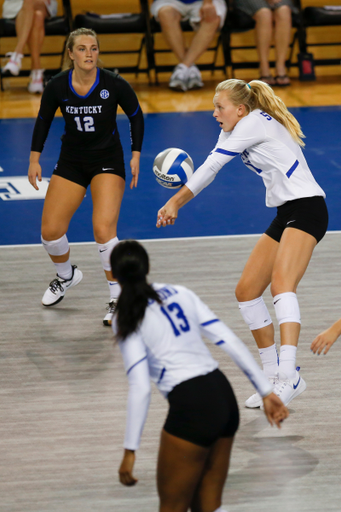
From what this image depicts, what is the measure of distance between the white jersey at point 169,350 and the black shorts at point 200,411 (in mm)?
36

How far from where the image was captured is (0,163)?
7391 millimetres

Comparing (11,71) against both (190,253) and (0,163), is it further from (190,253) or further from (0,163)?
(190,253)

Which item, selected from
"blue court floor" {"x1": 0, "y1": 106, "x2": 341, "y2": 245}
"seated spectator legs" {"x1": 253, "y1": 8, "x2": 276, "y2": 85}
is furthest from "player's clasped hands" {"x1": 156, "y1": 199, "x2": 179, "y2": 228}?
"seated spectator legs" {"x1": 253, "y1": 8, "x2": 276, "y2": 85}

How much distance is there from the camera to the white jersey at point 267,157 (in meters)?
3.32

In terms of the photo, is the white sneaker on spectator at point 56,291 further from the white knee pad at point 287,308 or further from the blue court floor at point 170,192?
the white knee pad at point 287,308

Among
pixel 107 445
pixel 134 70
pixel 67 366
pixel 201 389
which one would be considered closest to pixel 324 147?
pixel 134 70

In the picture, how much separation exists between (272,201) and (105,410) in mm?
1325

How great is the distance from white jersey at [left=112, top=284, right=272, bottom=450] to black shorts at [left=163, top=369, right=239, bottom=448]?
0.04 metres

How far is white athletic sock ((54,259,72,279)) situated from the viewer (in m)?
4.65

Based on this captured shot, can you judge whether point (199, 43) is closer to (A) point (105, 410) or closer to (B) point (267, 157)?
(B) point (267, 157)

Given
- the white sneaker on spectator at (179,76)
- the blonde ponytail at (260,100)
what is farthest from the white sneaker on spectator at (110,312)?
the white sneaker on spectator at (179,76)

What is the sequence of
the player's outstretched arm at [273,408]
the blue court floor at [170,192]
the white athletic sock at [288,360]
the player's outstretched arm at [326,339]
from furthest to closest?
the blue court floor at [170,192], the white athletic sock at [288,360], the player's outstretched arm at [326,339], the player's outstretched arm at [273,408]

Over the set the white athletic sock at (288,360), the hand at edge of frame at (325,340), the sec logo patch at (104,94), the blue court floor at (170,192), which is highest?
the sec logo patch at (104,94)

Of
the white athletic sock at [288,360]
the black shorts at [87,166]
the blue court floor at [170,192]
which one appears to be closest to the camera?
the white athletic sock at [288,360]
